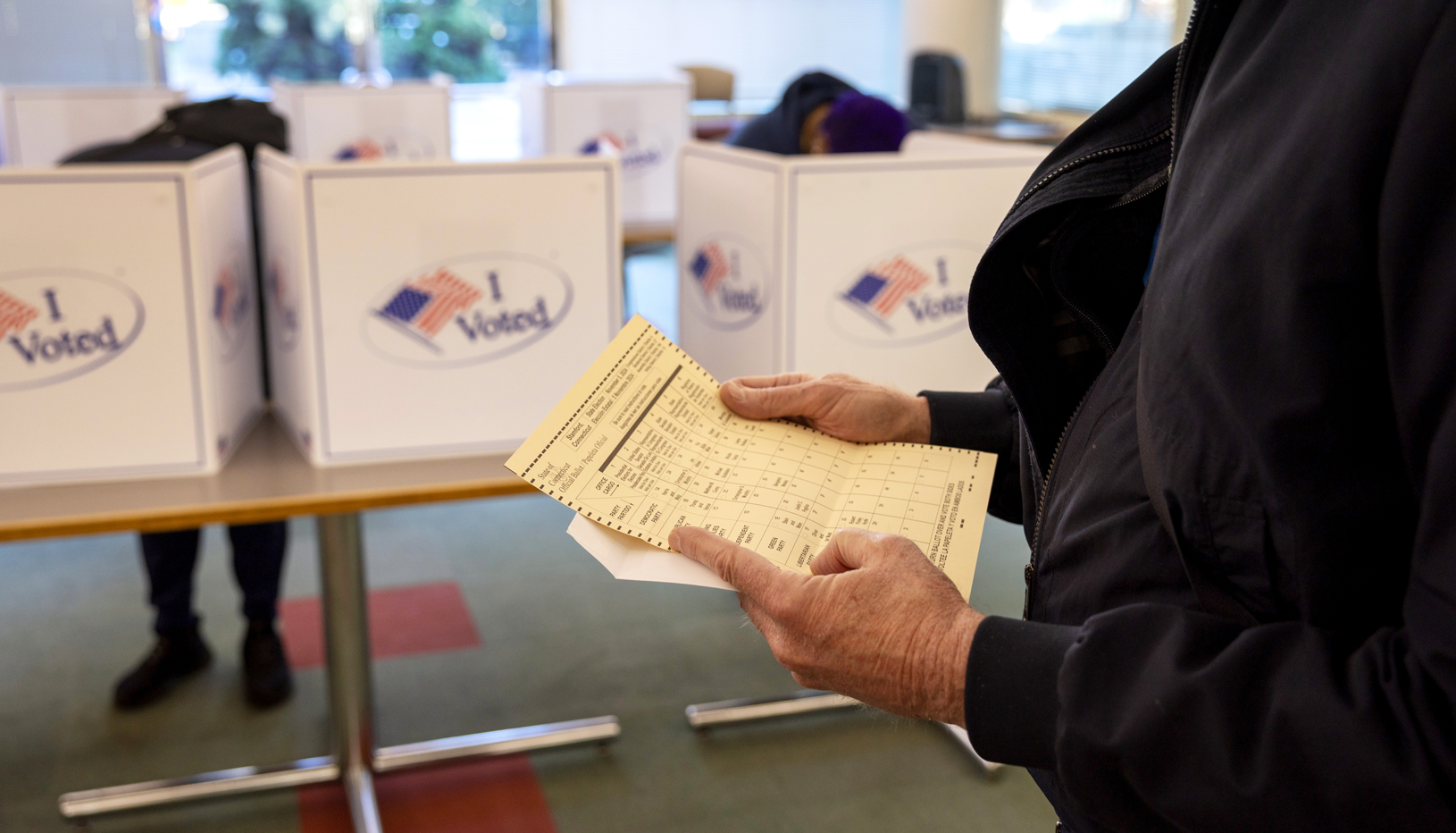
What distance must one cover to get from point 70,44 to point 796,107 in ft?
18.8

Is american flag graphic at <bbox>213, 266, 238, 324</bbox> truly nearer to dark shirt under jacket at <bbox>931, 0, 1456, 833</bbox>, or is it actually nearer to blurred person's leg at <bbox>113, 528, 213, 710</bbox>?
blurred person's leg at <bbox>113, 528, 213, 710</bbox>

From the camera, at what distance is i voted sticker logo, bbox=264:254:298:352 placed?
5.48ft

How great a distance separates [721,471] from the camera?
0.88m

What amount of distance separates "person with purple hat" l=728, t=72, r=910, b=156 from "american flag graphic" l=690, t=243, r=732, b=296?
2.30ft

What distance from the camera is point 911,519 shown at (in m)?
0.85

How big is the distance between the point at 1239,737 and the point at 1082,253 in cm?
37

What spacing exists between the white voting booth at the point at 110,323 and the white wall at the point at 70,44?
601cm

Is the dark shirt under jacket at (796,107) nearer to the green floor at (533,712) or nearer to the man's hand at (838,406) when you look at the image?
the green floor at (533,712)

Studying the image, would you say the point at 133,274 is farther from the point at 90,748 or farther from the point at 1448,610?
the point at 1448,610

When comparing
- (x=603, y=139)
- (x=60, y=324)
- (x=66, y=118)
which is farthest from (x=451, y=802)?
(x=66, y=118)

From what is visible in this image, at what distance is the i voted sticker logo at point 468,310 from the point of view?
164cm

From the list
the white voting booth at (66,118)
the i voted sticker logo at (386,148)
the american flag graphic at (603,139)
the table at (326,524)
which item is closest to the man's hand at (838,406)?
the table at (326,524)

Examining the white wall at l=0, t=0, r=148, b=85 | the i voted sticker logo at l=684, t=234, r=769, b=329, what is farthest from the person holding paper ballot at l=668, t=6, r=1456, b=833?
the white wall at l=0, t=0, r=148, b=85

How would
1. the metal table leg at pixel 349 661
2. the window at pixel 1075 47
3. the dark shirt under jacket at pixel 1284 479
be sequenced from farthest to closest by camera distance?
the window at pixel 1075 47 → the metal table leg at pixel 349 661 → the dark shirt under jacket at pixel 1284 479
